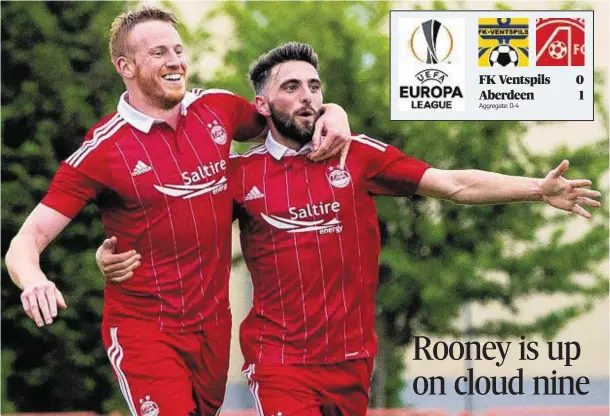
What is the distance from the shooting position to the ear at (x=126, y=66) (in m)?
7.17

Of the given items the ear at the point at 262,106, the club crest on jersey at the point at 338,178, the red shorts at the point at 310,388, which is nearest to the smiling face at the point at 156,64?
the ear at the point at 262,106

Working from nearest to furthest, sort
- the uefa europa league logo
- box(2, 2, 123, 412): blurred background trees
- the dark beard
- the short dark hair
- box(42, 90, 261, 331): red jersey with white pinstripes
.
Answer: box(42, 90, 261, 331): red jersey with white pinstripes
the dark beard
the short dark hair
the uefa europa league logo
box(2, 2, 123, 412): blurred background trees

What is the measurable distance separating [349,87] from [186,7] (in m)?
2.59

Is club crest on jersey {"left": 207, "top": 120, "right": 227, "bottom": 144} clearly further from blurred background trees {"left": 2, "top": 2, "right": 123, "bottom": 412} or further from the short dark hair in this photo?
blurred background trees {"left": 2, "top": 2, "right": 123, "bottom": 412}

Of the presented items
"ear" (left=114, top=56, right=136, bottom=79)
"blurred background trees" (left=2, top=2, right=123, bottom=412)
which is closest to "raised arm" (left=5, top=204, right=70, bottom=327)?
"ear" (left=114, top=56, right=136, bottom=79)

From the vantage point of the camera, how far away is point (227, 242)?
285 inches

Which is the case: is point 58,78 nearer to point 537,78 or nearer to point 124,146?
point 537,78

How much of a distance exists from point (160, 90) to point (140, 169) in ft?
1.39

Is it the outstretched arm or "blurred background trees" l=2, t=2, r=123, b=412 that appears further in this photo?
"blurred background trees" l=2, t=2, r=123, b=412

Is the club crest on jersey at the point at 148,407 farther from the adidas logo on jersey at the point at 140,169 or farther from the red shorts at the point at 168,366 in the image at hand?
the adidas logo on jersey at the point at 140,169

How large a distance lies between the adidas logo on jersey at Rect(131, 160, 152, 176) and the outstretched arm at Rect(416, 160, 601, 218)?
147 centimetres

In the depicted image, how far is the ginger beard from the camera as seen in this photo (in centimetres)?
709

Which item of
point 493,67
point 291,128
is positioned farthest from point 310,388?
point 493,67

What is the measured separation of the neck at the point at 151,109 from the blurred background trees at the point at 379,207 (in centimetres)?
950
